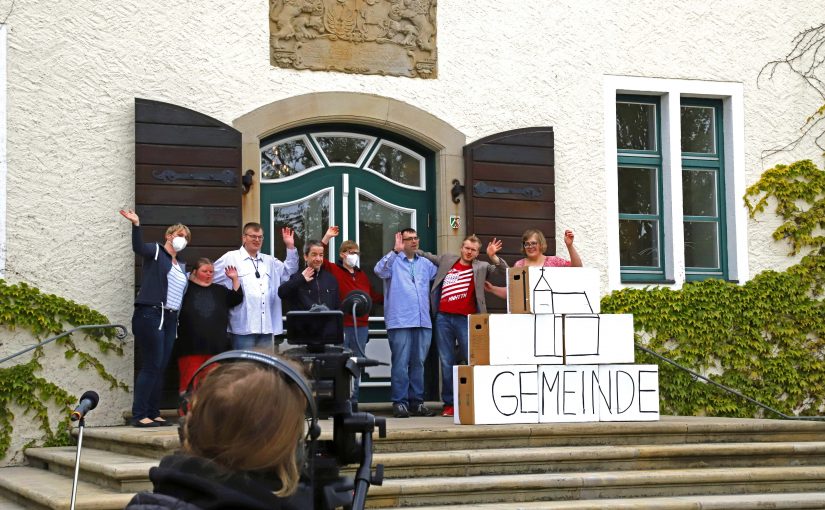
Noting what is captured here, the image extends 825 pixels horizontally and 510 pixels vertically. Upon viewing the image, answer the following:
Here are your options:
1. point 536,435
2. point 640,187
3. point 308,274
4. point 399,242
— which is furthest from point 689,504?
point 640,187

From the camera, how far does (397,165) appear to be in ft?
35.3

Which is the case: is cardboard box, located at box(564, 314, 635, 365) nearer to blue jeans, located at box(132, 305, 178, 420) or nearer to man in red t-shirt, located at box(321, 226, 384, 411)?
man in red t-shirt, located at box(321, 226, 384, 411)

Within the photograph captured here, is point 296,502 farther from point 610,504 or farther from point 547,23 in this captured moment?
point 547,23

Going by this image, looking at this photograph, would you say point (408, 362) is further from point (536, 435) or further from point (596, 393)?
point (536, 435)

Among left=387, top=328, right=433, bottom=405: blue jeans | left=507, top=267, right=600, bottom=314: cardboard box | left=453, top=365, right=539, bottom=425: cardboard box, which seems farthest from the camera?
left=387, top=328, right=433, bottom=405: blue jeans

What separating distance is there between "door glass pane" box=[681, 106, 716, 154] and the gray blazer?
9.14 feet

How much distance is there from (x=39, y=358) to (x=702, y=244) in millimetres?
6362

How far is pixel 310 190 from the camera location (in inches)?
412

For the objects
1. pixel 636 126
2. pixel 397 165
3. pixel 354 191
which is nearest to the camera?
pixel 354 191

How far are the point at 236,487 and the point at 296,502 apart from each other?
143 millimetres

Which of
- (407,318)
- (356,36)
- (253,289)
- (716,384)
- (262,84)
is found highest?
(356,36)

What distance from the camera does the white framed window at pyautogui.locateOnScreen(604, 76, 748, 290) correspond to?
447 inches

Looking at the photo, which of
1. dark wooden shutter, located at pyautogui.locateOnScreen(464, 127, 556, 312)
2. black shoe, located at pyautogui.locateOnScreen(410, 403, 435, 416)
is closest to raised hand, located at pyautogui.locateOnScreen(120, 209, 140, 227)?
black shoe, located at pyautogui.locateOnScreen(410, 403, 435, 416)

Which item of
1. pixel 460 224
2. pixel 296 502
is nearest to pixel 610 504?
pixel 460 224
